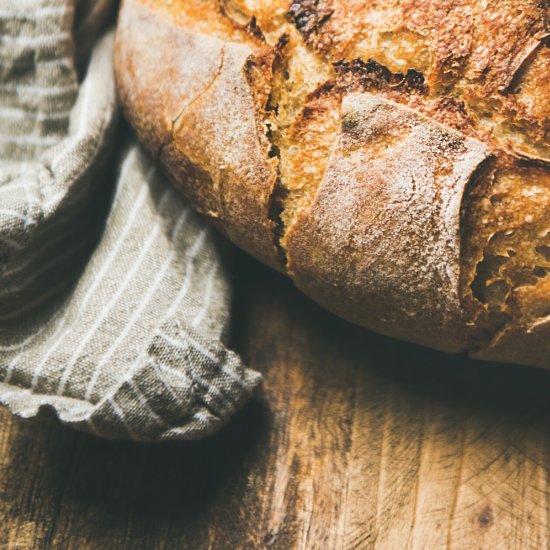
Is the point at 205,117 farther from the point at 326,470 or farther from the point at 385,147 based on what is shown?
the point at 326,470

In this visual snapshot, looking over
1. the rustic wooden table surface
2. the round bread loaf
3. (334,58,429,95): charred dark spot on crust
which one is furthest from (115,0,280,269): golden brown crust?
the rustic wooden table surface

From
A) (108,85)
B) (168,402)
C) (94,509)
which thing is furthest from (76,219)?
(94,509)

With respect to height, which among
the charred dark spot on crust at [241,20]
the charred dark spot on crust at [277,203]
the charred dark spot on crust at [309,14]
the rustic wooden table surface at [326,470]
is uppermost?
the charred dark spot on crust at [309,14]

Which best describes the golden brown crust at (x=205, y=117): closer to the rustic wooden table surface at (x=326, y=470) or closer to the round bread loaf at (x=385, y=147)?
the round bread loaf at (x=385, y=147)

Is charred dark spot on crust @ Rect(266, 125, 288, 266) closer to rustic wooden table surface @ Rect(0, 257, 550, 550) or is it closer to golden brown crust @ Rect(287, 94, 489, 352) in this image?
golden brown crust @ Rect(287, 94, 489, 352)

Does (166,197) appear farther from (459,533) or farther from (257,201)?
(459,533)

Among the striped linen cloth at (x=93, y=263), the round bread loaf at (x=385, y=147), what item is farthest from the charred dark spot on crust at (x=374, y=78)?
the striped linen cloth at (x=93, y=263)
